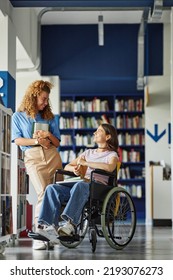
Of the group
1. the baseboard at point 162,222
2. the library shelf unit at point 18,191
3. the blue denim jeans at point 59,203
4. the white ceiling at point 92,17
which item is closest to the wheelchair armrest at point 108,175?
the blue denim jeans at point 59,203

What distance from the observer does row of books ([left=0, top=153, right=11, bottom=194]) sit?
4.62 metres

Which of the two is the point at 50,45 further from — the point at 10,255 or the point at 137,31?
the point at 10,255

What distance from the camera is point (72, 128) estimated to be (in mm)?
13203

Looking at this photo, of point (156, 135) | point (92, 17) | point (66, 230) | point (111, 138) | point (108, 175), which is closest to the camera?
point (66, 230)

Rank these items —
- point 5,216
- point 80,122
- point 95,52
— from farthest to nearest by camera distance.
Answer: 1. point 80,122
2. point 95,52
3. point 5,216

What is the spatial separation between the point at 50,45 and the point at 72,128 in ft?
6.42

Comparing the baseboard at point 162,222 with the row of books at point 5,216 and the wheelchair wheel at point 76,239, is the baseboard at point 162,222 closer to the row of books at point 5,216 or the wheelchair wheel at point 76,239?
the wheelchair wheel at point 76,239

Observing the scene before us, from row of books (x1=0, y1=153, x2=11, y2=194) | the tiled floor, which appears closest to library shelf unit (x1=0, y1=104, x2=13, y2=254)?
row of books (x1=0, y1=153, x2=11, y2=194)

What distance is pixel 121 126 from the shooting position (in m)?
13.1

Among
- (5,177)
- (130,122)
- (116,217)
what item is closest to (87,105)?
(130,122)

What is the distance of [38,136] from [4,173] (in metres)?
0.62

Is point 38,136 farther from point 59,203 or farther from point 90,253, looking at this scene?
point 90,253

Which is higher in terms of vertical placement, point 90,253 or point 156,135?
point 156,135
